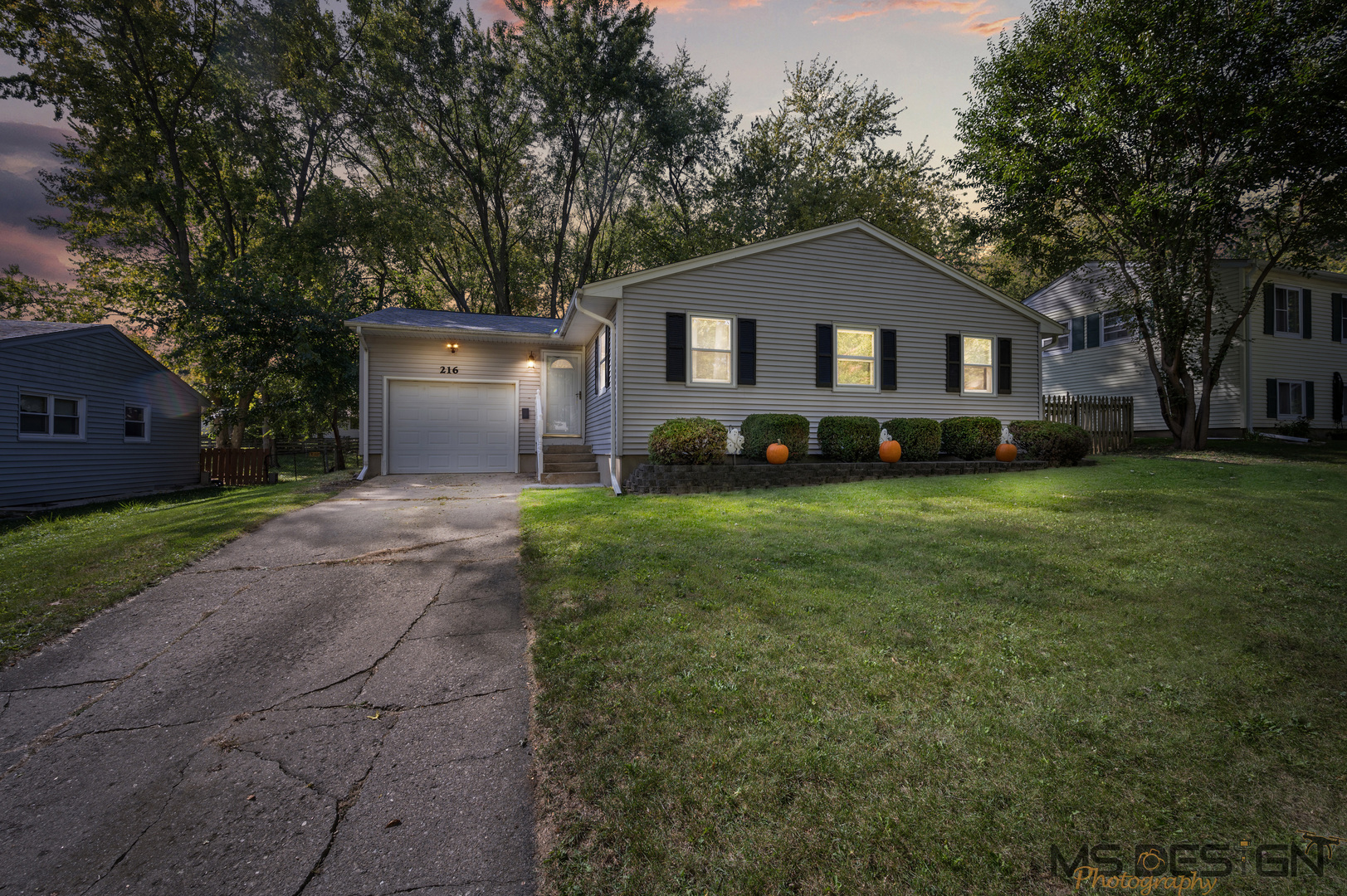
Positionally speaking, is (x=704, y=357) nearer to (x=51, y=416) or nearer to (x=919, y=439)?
(x=919, y=439)

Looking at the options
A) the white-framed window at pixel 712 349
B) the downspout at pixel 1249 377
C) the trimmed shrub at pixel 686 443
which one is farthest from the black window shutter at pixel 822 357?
the downspout at pixel 1249 377

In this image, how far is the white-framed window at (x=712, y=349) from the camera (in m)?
10.6

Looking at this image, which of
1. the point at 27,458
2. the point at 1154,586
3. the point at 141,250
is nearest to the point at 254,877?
the point at 1154,586

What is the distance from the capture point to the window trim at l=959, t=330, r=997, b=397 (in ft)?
39.9

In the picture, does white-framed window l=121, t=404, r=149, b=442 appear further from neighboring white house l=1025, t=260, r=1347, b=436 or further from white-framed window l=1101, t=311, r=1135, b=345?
white-framed window l=1101, t=311, r=1135, b=345

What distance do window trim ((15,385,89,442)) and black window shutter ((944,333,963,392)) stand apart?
19.4m

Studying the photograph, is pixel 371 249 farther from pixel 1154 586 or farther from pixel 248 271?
pixel 1154 586

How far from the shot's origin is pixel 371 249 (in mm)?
20188

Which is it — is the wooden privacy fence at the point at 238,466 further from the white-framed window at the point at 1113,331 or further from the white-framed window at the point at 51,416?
the white-framed window at the point at 1113,331

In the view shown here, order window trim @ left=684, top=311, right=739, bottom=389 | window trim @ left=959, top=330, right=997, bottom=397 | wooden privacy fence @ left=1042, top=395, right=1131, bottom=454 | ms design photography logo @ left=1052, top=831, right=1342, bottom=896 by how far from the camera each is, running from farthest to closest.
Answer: wooden privacy fence @ left=1042, top=395, right=1131, bottom=454, window trim @ left=959, top=330, right=997, bottom=397, window trim @ left=684, top=311, right=739, bottom=389, ms design photography logo @ left=1052, top=831, right=1342, bottom=896

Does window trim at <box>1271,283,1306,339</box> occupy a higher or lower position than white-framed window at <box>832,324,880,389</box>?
higher

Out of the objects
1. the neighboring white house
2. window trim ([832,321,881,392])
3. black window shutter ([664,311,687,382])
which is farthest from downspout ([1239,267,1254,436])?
black window shutter ([664,311,687,382])

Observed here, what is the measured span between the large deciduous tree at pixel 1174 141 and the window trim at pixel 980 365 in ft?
11.5

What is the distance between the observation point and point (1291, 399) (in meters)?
15.5
